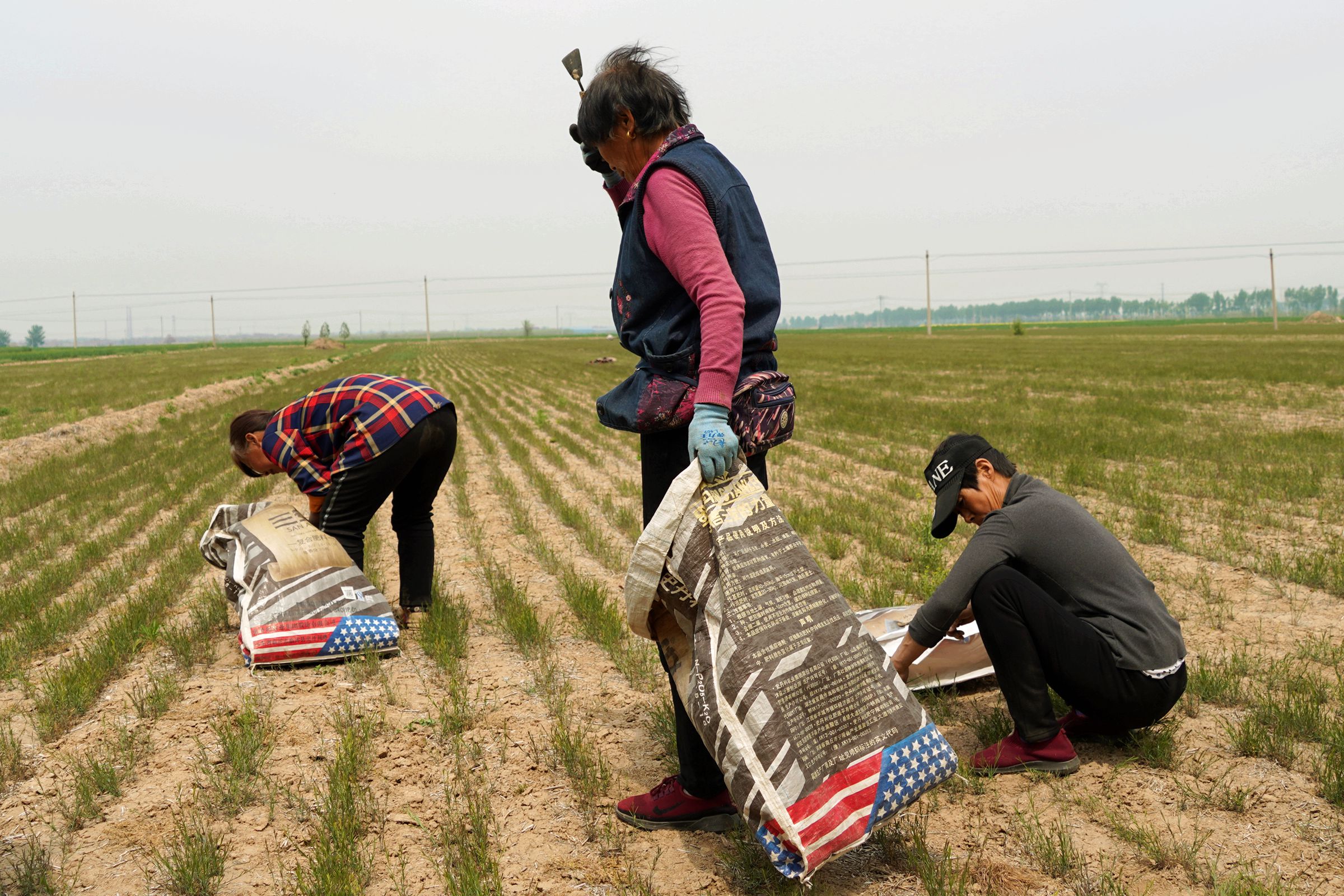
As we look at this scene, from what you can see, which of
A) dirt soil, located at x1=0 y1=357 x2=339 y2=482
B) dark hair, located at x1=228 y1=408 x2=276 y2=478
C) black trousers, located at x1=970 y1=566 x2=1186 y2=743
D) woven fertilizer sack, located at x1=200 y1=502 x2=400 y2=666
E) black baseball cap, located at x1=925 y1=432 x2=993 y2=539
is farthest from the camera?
dirt soil, located at x1=0 y1=357 x2=339 y2=482

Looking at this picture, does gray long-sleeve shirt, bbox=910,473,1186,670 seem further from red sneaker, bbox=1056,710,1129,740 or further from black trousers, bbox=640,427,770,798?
black trousers, bbox=640,427,770,798

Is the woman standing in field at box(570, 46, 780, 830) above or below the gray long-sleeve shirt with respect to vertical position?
above

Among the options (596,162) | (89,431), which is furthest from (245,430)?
(89,431)

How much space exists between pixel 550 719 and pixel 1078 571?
212cm

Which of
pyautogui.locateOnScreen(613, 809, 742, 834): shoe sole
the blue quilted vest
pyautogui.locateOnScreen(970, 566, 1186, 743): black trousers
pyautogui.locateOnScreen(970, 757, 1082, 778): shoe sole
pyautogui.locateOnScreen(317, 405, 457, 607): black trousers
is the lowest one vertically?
pyautogui.locateOnScreen(613, 809, 742, 834): shoe sole

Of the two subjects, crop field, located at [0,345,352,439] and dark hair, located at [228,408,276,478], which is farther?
crop field, located at [0,345,352,439]

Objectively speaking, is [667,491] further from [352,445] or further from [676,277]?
[352,445]

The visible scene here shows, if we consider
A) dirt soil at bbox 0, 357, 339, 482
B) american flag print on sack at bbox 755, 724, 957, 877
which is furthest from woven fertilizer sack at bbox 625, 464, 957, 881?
dirt soil at bbox 0, 357, 339, 482

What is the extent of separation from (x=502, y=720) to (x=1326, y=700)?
320 centimetres

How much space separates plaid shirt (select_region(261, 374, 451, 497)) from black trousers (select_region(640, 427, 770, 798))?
2.16 m

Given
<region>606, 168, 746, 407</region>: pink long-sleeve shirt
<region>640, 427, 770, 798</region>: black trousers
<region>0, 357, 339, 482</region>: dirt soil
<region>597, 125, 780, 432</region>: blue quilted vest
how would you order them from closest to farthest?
<region>606, 168, 746, 407</region>: pink long-sleeve shirt < <region>597, 125, 780, 432</region>: blue quilted vest < <region>640, 427, 770, 798</region>: black trousers < <region>0, 357, 339, 482</region>: dirt soil

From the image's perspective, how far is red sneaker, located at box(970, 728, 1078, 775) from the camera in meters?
3.11

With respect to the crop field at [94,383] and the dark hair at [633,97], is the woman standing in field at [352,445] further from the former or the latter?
the crop field at [94,383]

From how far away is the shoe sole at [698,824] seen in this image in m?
2.83
